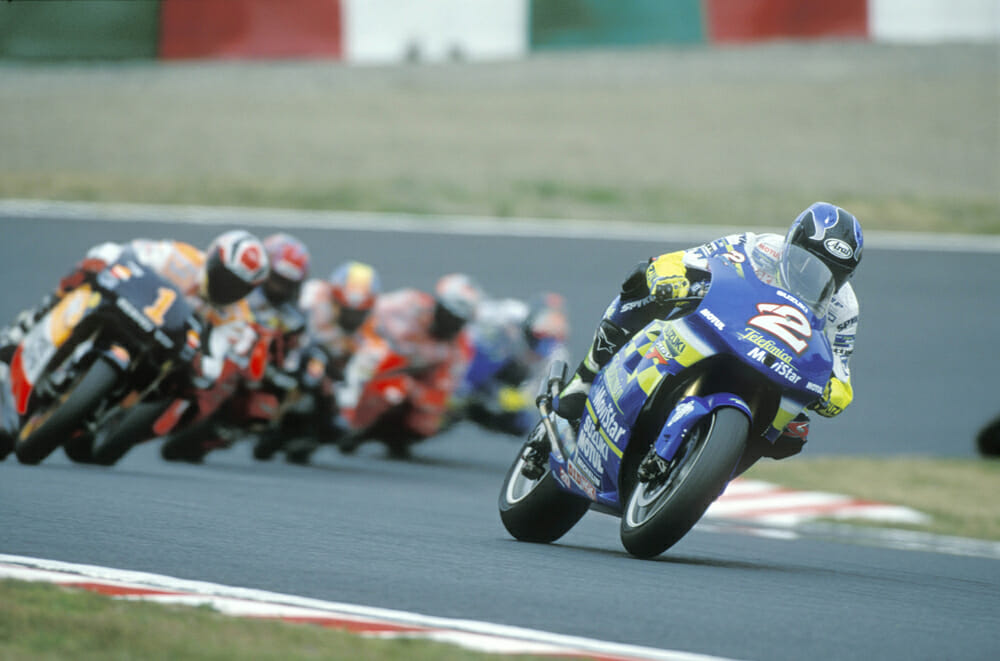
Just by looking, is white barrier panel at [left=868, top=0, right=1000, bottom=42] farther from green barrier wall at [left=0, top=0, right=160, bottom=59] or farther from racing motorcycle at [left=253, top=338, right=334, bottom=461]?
racing motorcycle at [left=253, top=338, right=334, bottom=461]

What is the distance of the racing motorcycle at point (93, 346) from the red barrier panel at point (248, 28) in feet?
28.5

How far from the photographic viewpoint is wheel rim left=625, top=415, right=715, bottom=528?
5.13m

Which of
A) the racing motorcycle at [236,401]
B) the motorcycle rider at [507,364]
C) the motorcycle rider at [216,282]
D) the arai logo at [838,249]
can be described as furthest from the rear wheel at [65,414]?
the motorcycle rider at [507,364]

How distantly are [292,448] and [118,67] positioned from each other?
6503 millimetres

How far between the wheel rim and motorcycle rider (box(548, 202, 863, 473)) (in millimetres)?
268

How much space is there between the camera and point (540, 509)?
6.09 m

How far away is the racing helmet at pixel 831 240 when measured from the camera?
214 inches

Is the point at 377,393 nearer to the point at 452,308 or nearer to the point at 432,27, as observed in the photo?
the point at 452,308

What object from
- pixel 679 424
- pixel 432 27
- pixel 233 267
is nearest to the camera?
pixel 679 424

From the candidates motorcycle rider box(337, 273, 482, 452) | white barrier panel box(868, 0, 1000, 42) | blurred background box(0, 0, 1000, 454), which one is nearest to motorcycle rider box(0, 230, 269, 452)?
motorcycle rider box(337, 273, 482, 452)

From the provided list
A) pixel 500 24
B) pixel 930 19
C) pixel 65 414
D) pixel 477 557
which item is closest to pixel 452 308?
pixel 65 414

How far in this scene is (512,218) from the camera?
604 inches

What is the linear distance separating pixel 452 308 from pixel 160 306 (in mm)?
4461

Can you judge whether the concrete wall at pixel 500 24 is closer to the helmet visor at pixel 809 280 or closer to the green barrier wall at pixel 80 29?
the green barrier wall at pixel 80 29
